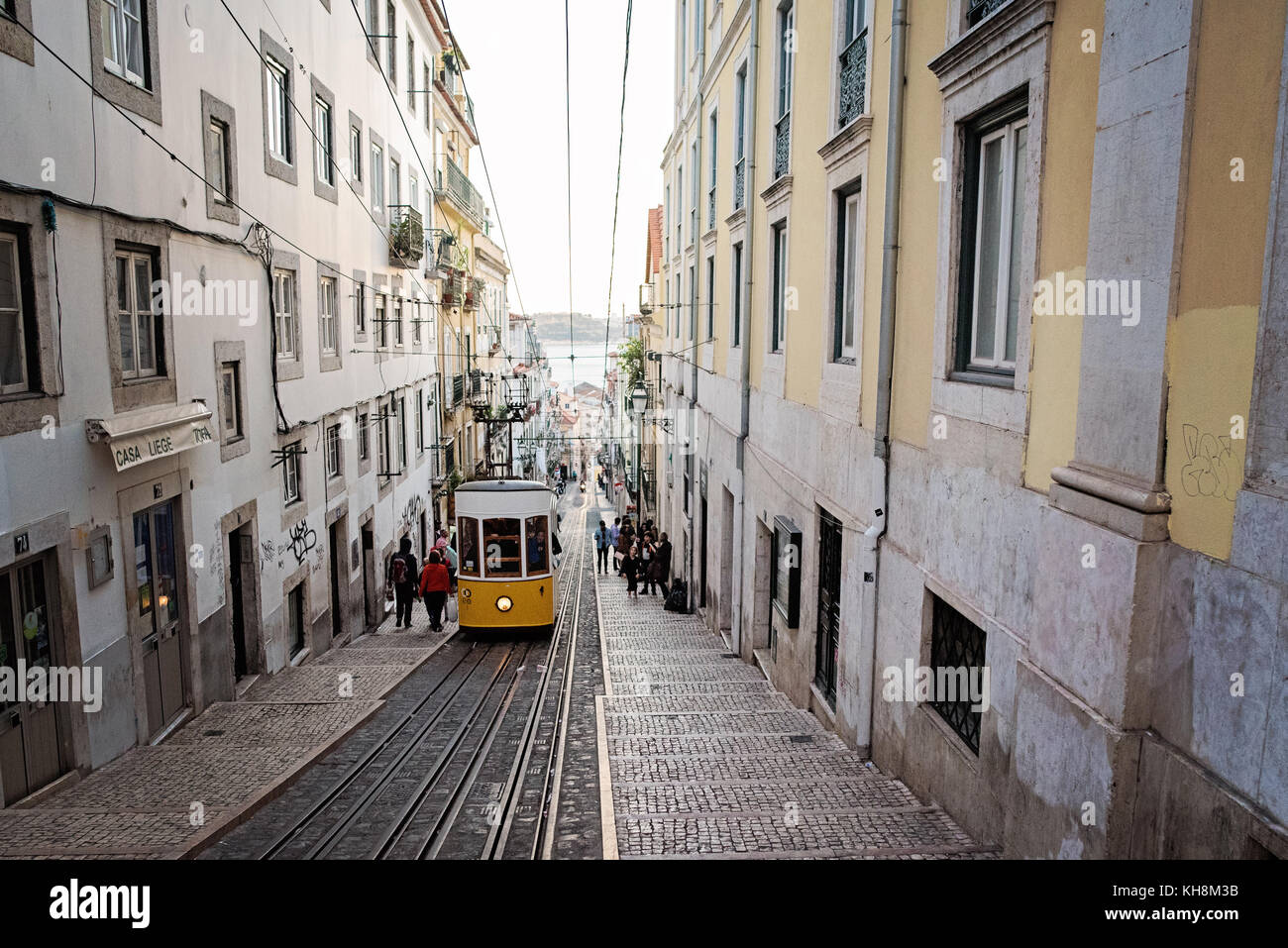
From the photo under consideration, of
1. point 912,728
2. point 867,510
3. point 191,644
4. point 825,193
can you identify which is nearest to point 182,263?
→ point 191,644

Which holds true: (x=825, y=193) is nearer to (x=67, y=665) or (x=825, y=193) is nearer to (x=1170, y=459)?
(x=1170, y=459)

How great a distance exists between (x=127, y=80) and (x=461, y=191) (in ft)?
72.8

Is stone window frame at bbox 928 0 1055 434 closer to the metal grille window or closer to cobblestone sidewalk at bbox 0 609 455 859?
the metal grille window

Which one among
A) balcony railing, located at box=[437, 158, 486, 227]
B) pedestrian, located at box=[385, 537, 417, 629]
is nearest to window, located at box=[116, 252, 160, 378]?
pedestrian, located at box=[385, 537, 417, 629]

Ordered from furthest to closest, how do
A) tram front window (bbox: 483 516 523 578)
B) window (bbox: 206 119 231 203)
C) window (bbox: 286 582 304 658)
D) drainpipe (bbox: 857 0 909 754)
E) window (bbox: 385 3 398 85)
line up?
window (bbox: 385 3 398 85)
tram front window (bbox: 483 516 523 578)
window (bbox: 286 582 304 658)
window (bbox: 206 119 231 203)
drainpipe (bbox: 857 0 909 754)

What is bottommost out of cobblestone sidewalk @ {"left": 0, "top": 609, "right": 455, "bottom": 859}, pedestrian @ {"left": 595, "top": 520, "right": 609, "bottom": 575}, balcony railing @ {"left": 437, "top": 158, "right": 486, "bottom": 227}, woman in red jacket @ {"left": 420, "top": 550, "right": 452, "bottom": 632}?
pedestrian @ {"left": 595, "top": 520, "right": 609, "bottom": 575}

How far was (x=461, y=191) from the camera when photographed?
29531 mm

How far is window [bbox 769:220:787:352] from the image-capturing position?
37.2 ft

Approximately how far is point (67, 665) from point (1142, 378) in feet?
25.2

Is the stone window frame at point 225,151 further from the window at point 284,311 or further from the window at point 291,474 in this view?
the window at point 291,474

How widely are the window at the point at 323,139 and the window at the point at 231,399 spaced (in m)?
5.18

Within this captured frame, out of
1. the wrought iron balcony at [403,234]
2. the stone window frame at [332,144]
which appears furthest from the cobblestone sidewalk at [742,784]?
the wrought iron balcony at [403,234]

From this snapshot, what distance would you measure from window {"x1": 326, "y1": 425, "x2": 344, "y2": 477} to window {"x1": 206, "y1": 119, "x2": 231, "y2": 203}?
510 cm

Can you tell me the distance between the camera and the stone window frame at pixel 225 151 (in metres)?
10.0
